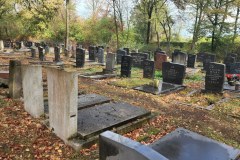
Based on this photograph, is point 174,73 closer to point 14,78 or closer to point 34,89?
point 14,78

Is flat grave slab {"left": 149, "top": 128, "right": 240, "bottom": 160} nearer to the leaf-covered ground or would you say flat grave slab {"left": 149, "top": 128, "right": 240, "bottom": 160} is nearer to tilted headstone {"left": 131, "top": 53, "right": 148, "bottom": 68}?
the leaf-covered ground

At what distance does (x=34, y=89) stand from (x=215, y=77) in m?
7.15

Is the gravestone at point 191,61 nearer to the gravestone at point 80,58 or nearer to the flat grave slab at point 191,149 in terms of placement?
the gravestone at point 80,58

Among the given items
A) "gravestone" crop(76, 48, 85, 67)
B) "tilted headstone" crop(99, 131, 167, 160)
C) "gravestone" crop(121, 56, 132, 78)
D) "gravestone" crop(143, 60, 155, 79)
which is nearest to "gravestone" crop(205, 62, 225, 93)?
"gravestone" crop(143, 60, 155, 79)

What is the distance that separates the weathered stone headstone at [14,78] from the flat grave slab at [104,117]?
7.95 feet

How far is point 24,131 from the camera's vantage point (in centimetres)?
536

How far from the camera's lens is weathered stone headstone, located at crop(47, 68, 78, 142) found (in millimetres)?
4613

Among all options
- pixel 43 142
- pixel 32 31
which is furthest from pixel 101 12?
pixel 43 142

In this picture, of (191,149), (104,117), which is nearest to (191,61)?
(104,117)

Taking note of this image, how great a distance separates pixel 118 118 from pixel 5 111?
297 centimetres

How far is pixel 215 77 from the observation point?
10031 mm

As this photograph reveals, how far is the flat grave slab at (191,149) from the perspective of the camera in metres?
4.01

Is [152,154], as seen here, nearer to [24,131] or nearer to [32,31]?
[24,131]

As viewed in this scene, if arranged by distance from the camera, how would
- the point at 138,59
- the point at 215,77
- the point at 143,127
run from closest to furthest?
the point at 143,127 → the point at 215,77 → the point at 138,59
